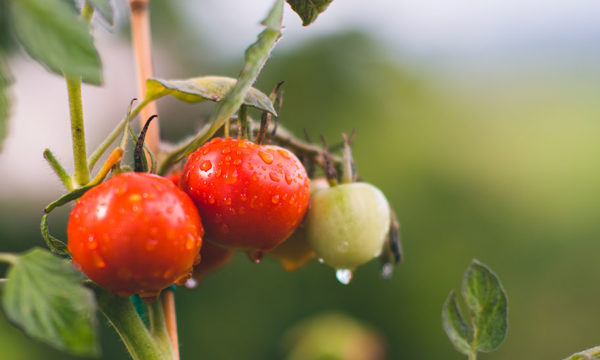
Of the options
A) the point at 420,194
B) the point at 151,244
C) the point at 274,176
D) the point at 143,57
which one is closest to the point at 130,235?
the point at 151,244

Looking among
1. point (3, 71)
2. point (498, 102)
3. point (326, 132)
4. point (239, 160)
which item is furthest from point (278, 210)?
point (498, 102)

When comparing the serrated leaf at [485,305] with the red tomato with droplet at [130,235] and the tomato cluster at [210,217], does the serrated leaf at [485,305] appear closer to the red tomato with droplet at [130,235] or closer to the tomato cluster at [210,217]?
the tomato cluster at [210,217]

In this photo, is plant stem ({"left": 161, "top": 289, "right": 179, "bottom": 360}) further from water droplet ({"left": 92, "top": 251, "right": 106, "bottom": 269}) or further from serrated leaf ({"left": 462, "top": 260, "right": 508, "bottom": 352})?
serrated leaf ({"left": 462, "top": 260, "right": 508, "bottom": 352})

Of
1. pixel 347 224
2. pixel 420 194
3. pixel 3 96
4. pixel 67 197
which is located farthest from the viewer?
pixel 420 194

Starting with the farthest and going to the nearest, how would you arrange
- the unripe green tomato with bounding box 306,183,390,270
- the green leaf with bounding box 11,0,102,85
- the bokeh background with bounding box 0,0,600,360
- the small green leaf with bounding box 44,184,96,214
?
the bokeh background with bounding box 0,0,600,360 → the unripe green tomato with bounding box 306,183,390,270 → the small green leaf with bounding box 44,184,96,214 → the green leaf with bounding box 11,0,102,85

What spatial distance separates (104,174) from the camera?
36 centimetres

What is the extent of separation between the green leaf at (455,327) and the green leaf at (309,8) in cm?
24

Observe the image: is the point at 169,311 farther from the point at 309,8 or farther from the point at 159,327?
the point at 309,8

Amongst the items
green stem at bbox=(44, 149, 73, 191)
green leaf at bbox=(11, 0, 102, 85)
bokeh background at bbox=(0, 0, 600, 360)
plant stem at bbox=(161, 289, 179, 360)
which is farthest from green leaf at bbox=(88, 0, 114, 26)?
bokeh background at bbox=(0, 0, 600, 360)

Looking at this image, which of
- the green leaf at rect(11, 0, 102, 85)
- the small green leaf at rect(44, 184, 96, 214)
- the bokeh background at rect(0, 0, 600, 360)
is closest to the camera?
the green leaf at rect(11, 0, 102, 85)

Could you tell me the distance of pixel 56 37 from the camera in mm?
250

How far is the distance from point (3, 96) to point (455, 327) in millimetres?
362

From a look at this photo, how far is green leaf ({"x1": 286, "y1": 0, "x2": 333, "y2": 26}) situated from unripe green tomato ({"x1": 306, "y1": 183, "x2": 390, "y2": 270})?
18cm

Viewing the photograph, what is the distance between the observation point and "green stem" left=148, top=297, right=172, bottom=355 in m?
0.38
